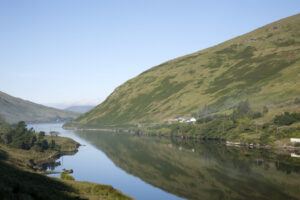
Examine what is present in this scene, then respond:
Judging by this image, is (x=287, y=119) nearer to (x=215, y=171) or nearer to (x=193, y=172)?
(x=215, y=171)

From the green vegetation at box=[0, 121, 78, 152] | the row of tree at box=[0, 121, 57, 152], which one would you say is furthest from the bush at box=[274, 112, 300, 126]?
the row of tree at box=[0, 121, 57, 152]

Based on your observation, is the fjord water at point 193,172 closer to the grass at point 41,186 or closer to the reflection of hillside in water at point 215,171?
the reflection of hillside in water at point 215,171

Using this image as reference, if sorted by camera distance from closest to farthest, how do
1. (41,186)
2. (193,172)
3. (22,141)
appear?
(41,186), (193,172), (22,141)

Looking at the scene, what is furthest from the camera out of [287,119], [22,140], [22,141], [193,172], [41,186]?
[287,119]

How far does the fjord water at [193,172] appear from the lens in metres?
87.9

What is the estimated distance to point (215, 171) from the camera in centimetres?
11456

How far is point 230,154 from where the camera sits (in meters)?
147

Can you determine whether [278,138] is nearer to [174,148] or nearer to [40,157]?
[174,148]

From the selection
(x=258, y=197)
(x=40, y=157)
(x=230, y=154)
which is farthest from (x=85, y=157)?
(x=258, y=197)

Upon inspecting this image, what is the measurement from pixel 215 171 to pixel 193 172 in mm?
7794

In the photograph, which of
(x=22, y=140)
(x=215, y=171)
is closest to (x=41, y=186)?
(x=215, y=171)

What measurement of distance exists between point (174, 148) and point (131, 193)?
8952cm

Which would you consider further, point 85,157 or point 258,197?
point 85,157

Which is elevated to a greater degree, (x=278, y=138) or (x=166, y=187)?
(x=278, y=138)
